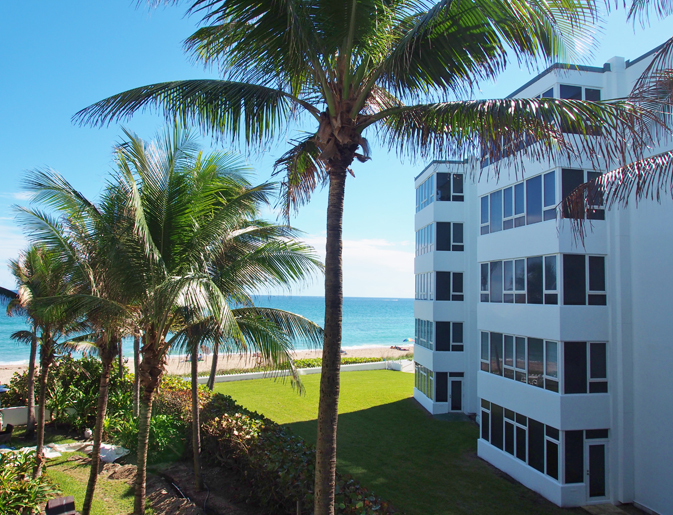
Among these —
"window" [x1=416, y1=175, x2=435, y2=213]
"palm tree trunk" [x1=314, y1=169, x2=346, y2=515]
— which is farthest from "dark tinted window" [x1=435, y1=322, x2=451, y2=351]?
"palm tree trunk" [x1=314, y1=169, x2=346, y2=515]

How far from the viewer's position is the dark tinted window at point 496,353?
1436 cm

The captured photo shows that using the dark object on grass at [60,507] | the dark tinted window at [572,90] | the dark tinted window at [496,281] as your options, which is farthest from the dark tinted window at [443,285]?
the dark object on grass at [60,507]

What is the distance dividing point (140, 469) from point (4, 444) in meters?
8.47

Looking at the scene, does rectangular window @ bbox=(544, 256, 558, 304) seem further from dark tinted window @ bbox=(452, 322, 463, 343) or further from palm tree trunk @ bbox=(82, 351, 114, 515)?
palm tree trunk @ bbox=(82, 351, 114, 515)

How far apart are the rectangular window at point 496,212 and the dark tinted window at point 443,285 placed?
253 inches

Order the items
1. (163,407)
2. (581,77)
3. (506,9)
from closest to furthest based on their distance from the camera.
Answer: (506,9), (581,77), (163,407)

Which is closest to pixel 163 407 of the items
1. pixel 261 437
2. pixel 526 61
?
pixel 261 437

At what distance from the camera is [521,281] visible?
1345 cm

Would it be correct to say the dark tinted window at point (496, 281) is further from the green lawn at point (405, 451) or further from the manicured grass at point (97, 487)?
the manicured grass at point (97, 487)

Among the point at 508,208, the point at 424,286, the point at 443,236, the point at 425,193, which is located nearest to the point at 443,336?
the point at 424,286

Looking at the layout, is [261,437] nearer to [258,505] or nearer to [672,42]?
[258,505]

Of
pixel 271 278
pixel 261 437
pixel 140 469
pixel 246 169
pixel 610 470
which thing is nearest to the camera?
pixel 140 469

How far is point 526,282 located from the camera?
520 inches

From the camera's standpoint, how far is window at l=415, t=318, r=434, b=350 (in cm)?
2173
